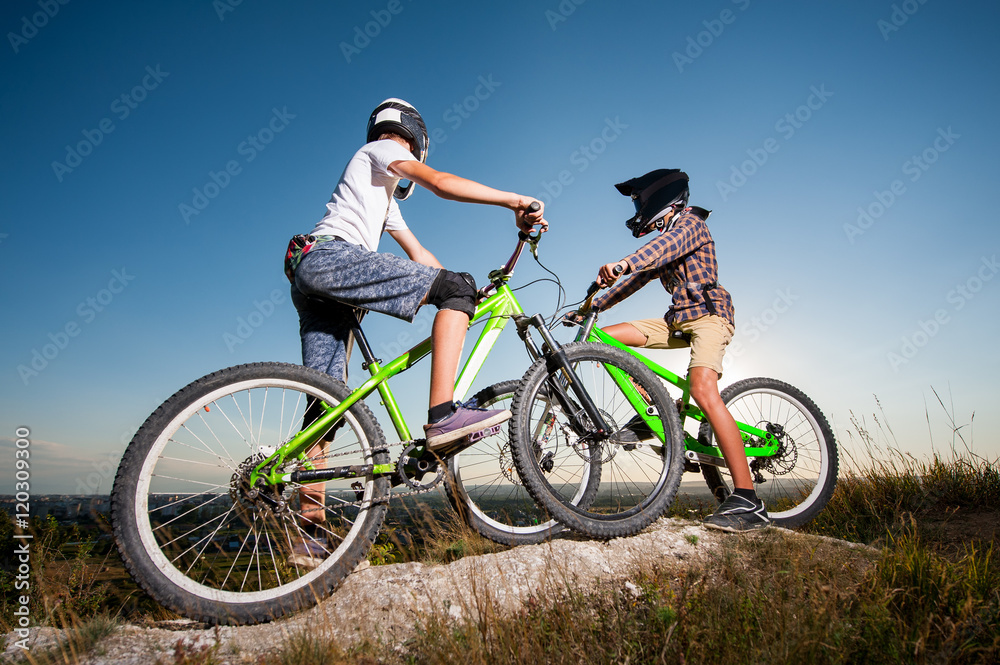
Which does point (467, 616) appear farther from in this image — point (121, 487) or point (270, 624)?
point (121, 487)

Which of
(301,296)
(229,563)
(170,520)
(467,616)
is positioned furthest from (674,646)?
(301,296)

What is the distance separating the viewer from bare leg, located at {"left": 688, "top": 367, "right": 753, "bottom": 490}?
10.5 feet

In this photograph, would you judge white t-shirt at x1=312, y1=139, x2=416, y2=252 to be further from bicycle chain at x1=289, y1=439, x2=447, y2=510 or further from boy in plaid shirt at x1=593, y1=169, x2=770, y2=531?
boy in plaid shirt at x1=593, y1=169, x2=770, y2=531

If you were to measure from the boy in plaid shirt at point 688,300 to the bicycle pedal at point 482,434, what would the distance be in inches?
54.8

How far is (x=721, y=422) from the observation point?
326 cm

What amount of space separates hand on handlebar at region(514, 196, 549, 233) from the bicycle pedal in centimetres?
117

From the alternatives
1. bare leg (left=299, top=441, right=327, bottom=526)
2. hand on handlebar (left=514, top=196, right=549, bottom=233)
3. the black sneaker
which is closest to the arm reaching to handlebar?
hand on handlebar (left=514, top=196, right=549, bottom=233)

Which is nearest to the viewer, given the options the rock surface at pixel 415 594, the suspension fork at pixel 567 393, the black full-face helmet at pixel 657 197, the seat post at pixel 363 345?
the rock surface at pixel 415 594

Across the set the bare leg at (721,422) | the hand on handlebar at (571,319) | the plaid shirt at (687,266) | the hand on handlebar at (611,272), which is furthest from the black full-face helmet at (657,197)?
the bare leg at (721,422)

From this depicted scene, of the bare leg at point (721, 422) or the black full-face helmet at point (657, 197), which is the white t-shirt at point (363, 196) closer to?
the black full-face helmet at point (657, 197)

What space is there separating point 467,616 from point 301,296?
1946 millimetres

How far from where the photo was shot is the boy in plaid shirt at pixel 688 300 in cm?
319

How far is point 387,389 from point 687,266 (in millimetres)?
2480

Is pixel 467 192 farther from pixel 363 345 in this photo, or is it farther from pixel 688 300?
pixel 688 300
